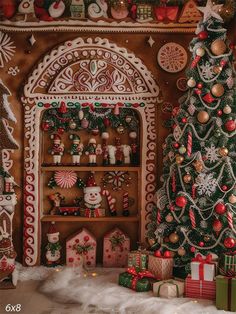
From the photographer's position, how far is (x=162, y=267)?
394 cm

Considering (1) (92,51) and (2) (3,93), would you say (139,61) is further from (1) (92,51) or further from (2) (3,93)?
(2) (3,93)

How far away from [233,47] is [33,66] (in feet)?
6.16

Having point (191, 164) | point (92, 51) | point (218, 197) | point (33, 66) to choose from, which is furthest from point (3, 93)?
point (218, 197)

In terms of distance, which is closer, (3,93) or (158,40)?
(3,93)

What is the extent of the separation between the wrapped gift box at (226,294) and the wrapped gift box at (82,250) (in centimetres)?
155

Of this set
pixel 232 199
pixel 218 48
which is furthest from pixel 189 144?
pixel 218 48

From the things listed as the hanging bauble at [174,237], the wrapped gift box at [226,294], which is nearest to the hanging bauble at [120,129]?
the hanging bauble at [174,237]

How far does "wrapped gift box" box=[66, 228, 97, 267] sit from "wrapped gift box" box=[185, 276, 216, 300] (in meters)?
1.25

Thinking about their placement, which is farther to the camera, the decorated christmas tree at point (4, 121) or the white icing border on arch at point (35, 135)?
the white icing border on arch at point (35, 135)

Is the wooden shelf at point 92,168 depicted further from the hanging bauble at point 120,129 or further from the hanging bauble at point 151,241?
the hanging bauble at point 151,241

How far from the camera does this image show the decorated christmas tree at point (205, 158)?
3916 millimetres

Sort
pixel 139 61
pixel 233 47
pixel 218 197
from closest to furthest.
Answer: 1. pixel 218 197
2. pixel 233 47
3. pixel 139 61

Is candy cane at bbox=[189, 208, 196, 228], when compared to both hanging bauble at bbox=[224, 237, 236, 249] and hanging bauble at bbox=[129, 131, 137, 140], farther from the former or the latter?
hanging bauble at bbox=[129, 131, 137, 140]

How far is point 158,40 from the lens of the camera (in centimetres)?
467
